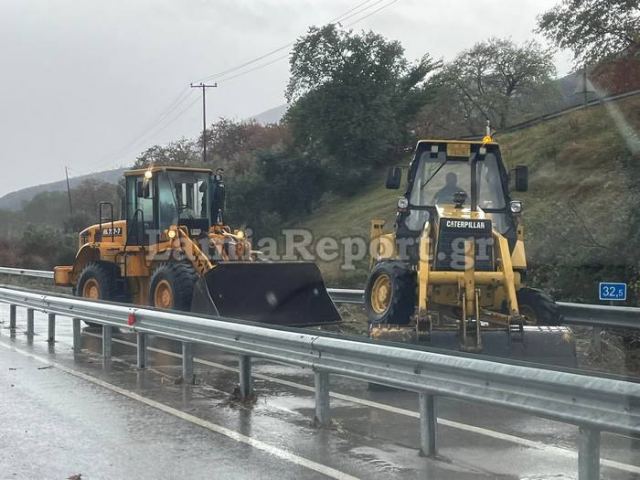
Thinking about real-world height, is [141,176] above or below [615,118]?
below

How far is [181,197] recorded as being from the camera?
15.5 metres

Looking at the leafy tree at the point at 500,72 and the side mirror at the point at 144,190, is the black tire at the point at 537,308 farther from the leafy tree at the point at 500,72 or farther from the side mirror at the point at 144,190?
the leafy tree at the point at 500,72

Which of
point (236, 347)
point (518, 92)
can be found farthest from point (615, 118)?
point (518, 92)

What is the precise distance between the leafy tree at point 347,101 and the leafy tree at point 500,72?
10.0 metres

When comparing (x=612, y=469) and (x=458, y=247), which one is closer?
(x=612, y=469)

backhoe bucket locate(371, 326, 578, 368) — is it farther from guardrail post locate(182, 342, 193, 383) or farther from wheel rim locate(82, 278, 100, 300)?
wheel rim locate(82, 278, 100, 300)

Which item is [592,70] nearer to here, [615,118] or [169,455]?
[615,118]

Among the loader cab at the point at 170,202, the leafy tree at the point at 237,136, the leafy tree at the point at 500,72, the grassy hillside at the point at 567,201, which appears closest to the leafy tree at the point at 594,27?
the grassy hillside at the point at 567,201

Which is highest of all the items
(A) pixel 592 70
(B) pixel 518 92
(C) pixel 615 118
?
(B) pixel 518 92

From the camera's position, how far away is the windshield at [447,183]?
36.3 ft

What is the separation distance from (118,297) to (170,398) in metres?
7.94

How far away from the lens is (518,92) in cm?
6272

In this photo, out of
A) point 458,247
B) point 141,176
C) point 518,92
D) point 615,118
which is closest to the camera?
point 458,247

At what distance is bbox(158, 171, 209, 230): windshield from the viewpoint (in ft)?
50.5
